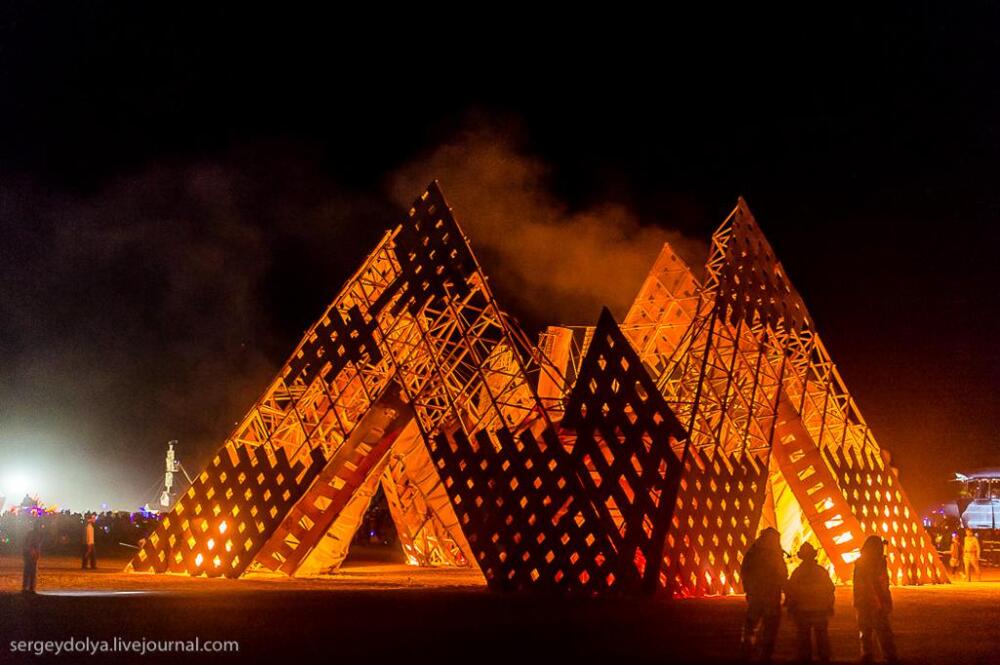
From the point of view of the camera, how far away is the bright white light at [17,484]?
48.2m

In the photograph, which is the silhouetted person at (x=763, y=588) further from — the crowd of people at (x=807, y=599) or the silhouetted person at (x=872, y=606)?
the silhouetted person at (x=872, y=606)

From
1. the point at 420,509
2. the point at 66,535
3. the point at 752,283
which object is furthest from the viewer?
the point at 66,535

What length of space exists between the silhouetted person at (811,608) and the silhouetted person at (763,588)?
7.2 inches

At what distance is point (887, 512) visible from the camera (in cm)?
1898

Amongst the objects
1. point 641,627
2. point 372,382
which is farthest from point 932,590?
point 372,382

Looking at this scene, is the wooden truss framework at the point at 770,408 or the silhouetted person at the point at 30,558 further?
the wooden truss framework at the point at 770,408

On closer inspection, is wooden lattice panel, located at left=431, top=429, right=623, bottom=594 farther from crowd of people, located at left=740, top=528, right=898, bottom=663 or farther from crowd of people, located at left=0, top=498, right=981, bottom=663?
crowd of people, located at left=740, top=528, right=898, bottom=663

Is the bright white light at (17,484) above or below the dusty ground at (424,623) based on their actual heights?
above

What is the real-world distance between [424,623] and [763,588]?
3.51 metres

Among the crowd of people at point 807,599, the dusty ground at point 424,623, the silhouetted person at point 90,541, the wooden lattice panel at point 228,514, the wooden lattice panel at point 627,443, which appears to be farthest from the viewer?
the silhouetted person at point 90,541

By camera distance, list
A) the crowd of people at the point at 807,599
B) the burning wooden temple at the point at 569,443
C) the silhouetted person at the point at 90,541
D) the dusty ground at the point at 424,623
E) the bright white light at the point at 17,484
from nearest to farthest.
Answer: the dusty ground at the point at 424,623
the crowd of people at the point at 807,599
the burning wooden temple at the point at 569,443
the silhouetted person at the point at 90,541
the bright white light at the point at 17,484

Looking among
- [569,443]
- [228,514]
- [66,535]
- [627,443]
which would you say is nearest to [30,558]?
[228,514]

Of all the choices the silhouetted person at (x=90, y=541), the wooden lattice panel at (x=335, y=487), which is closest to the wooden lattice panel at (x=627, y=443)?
the wooden lattice panel at (x=335, y=487)

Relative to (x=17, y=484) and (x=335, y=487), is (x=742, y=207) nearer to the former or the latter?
(x=335, y=487)
